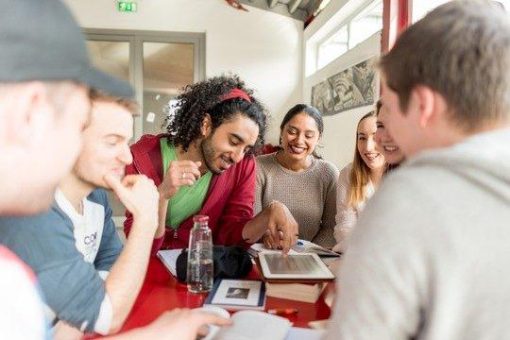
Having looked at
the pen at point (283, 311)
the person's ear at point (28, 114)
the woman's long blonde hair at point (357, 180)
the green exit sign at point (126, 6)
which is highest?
the green exit sign at point (126, 6)

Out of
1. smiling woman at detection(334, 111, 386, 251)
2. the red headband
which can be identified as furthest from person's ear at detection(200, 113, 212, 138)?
smiling woman at detection(334, 111, 386, 251)

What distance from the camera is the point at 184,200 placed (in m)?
2.06

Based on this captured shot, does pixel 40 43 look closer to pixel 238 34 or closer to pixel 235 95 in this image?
pixel 235 95

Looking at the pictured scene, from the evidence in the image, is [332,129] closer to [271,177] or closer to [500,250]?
[271,177]

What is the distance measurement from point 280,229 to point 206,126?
60cm

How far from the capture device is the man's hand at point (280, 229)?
1816 millimetres

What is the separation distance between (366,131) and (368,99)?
1515 mm

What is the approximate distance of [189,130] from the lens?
7.11 feet

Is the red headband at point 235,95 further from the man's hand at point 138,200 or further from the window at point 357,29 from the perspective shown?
the window at point 357,29

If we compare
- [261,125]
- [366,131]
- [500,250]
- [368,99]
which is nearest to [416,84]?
[500,250]

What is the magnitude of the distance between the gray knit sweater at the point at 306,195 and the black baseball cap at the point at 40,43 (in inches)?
81.5

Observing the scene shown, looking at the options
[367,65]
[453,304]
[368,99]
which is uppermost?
[367,65]

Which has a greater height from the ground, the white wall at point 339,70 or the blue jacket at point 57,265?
the white wall at point 339,70

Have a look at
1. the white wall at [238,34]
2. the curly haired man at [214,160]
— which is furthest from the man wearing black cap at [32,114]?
the white wall at [238,34]
